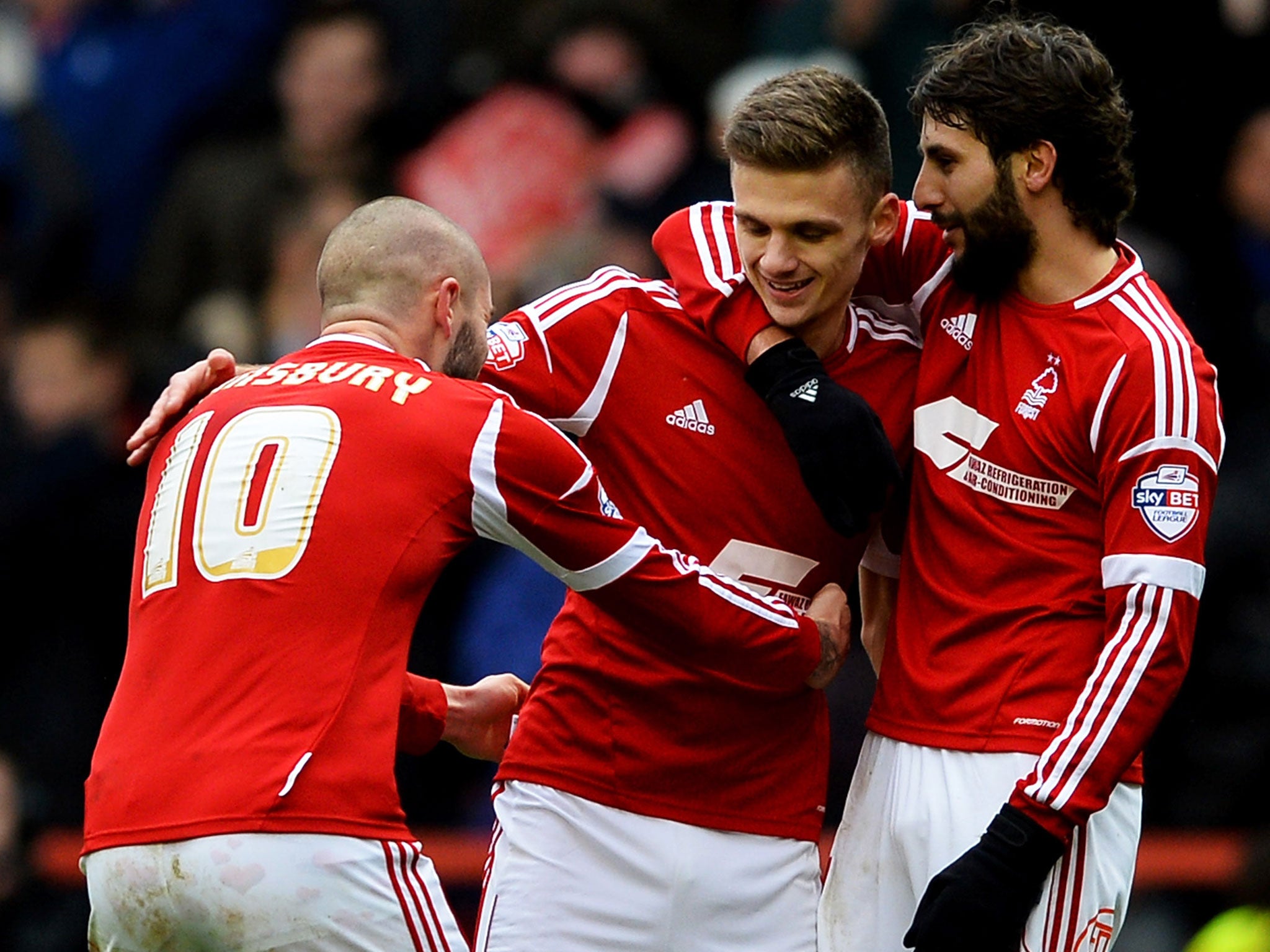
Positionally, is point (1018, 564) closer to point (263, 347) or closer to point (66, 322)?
point (263, 347)

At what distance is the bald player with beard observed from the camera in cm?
374

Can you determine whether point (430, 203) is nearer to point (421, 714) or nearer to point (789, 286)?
point (789, 286)

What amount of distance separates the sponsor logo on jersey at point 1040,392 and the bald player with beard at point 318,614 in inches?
25.4

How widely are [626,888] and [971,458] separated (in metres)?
1.16

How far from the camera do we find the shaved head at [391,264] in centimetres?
423

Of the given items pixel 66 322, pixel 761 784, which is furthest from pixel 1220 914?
pixel 66 322

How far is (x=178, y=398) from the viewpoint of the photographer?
14.1ft

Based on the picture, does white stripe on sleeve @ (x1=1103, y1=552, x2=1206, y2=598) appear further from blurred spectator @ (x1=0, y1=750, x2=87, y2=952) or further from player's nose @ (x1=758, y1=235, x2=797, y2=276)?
blurred spectator @ (x1=0, y1=750, x2=87, y2=952)

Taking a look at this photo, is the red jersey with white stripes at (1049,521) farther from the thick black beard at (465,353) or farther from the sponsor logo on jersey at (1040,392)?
the thick black beard at (465,353)

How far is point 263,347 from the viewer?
8141mm

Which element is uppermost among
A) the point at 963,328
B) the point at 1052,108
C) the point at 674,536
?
the point at 1052,108

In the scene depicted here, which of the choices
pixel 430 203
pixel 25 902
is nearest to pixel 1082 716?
pixel 25 902

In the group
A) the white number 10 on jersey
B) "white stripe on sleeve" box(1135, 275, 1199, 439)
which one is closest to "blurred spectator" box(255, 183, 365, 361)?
the white number 10 on jersey

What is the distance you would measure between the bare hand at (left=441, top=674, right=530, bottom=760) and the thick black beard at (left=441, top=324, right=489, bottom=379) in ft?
2.26
